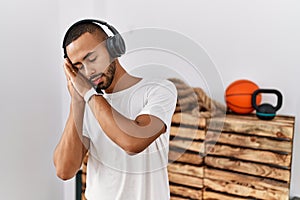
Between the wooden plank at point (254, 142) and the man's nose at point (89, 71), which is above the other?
the man's nose at point (89, 71)

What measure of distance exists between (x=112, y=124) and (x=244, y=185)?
3.45 ft

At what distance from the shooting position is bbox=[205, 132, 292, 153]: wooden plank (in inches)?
64.4

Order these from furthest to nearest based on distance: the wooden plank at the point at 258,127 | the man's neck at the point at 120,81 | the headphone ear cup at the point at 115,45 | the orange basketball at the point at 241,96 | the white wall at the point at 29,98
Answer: the white wall at the point at 29,98 → the orange basketball at the point at 241,96 → the wooden plank at the point at 258,127 → the man's neck at the point at 120,81 → the headphone ear cup at the point at 115,45

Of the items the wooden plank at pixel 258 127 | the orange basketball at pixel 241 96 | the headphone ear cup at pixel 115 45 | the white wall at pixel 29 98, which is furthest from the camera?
the white wall at pixel 29 98

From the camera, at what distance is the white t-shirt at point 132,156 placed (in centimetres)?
94

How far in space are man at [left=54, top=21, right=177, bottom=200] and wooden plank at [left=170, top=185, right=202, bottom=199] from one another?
767 millimetres

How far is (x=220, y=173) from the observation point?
5.82ft

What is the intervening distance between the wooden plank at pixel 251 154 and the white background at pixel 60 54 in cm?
21

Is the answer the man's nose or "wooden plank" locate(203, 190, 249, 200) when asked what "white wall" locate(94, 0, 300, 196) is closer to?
"wooden plank" locate(203, 190, 249, 200)

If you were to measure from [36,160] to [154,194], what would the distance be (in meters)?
1.35

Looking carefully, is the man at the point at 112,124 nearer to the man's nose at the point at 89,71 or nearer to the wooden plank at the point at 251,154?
the man's nose at the point at 89,71

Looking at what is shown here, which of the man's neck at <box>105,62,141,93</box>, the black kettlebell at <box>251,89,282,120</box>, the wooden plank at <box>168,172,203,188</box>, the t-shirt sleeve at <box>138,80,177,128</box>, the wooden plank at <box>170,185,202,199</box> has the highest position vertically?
the man's neck at <box>105,62,141,93</box>

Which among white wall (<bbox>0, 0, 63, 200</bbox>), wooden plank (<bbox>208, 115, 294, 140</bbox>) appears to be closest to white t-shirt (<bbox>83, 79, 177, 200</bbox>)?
wooden plank (<bbox>208, 115, 294, 140</bbox>)

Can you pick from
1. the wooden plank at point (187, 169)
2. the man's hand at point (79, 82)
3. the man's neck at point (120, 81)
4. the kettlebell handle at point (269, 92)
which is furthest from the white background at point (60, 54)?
the man's hand at point (79, 82)
